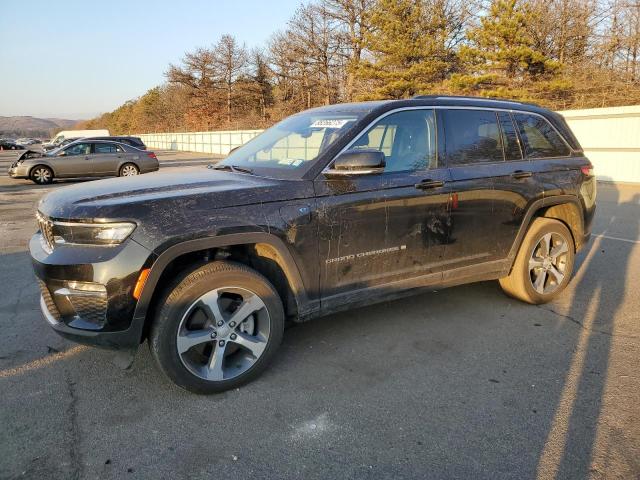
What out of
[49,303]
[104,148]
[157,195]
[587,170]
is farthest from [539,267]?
[104,148]

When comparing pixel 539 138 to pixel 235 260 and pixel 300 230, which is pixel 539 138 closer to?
pixel 300 230

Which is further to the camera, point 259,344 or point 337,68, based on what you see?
point 337,68

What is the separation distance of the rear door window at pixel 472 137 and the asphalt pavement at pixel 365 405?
1.46 metres

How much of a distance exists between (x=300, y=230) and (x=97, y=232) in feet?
4.12

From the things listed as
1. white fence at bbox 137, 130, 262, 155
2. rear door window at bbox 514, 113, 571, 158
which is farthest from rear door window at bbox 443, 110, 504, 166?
white fence at bbox 137, 130, 262, 155

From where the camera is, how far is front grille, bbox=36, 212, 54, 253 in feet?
9.72

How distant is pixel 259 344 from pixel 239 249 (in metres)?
0.67

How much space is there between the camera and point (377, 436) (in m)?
2.64

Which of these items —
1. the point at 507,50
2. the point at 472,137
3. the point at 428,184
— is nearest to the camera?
the point at 428,184

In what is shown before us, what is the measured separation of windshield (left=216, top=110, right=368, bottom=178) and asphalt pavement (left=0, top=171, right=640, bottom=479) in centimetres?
144

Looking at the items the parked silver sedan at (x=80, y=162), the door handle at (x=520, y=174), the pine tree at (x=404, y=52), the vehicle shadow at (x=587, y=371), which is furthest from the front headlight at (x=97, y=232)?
the pine tree at (x=404, y=52)

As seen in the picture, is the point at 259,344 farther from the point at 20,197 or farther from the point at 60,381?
the point at 20,197

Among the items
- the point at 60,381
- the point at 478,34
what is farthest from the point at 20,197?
the point at 478,34

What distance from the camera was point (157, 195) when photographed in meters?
2.95
